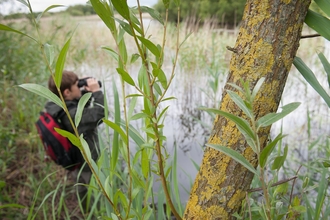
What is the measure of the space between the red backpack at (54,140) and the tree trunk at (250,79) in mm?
1198

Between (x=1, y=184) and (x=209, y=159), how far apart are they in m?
0.50

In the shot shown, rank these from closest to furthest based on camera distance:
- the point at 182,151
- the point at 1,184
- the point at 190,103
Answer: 1. the point at 1,184
2. the point at 182,151
3. the point at 190,103

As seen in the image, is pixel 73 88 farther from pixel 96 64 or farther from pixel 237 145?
pixel 96 64

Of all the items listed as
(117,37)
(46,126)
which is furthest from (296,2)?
(46,126)

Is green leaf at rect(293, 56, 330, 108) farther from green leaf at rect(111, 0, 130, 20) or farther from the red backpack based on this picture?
the red backpack

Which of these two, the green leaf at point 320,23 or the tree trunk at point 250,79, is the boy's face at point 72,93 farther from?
the green leaf at point 320,23

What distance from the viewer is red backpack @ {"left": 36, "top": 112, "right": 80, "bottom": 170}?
1.57 m

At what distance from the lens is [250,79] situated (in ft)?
1.46

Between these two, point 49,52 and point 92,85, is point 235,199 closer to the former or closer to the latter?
point 49,52

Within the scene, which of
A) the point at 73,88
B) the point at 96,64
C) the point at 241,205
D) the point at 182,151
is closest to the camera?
the point at 241,205

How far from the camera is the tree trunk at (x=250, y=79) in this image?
0.43 metres

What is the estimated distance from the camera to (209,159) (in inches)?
19.3

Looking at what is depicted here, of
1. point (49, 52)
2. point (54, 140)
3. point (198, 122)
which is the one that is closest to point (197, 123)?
point (198, 122)

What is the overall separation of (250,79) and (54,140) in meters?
1.38
